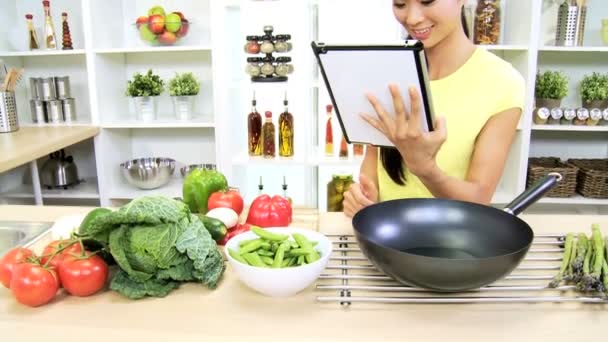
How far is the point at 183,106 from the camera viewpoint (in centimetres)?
281

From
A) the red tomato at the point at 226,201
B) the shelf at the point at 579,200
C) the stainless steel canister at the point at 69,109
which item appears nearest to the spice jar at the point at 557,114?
the shelf at the point at 579,200

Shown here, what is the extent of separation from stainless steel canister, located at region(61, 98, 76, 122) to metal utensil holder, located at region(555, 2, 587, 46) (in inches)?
100

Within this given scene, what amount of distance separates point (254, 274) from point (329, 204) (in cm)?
187

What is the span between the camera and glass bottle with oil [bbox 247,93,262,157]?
2.73 m

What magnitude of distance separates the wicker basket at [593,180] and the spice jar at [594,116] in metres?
0.23

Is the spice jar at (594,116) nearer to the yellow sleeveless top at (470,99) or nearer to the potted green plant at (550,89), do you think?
the potted green plant at (550,89)

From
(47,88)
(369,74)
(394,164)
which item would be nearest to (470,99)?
(394,164)

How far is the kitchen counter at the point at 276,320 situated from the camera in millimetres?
783

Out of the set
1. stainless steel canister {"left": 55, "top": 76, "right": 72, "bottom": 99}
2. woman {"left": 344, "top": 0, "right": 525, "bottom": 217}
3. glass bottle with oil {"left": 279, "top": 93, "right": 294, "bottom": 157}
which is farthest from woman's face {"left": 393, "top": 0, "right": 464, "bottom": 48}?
stainless steel canister {"left": 55, "top": 76, "right": 72, "bottom": 99}

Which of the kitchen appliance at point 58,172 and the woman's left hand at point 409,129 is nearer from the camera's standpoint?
the woman's left hand at point 409,129

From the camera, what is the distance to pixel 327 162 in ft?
8.73

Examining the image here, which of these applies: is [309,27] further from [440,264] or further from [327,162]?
[440,264]

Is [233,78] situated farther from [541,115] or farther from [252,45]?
[541,115]

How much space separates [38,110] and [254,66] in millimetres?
1259
